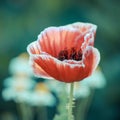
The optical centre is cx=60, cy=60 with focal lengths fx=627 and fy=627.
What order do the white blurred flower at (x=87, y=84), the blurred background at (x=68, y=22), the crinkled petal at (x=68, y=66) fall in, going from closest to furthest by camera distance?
the crinkled petal at (x=68, y=66), the white blurred flower at (x=87, y=84), the blurred background at (x=68, y=22)

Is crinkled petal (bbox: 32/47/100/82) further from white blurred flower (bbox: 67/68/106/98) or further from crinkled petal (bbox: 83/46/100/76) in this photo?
white blurred flower (bbox: 67/68/106/98)

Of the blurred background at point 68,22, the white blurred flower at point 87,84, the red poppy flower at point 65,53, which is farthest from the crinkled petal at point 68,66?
the blurred background at point 68,22

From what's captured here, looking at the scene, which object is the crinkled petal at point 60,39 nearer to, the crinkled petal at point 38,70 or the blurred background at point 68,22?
the crinkled petal at point 38,70

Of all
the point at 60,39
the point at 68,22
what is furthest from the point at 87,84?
the point at 60,39

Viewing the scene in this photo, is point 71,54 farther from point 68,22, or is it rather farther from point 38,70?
point 68,22

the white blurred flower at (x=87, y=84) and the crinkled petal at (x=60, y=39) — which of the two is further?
the white blurred flower at (x=87, y=84)

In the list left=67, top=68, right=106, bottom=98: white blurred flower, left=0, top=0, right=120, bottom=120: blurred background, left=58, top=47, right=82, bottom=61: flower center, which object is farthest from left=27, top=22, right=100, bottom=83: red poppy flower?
left=0, top=0, right=120, bottom=120: blurred background

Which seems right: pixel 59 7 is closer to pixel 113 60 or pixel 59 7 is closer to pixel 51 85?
pixel 113 60
